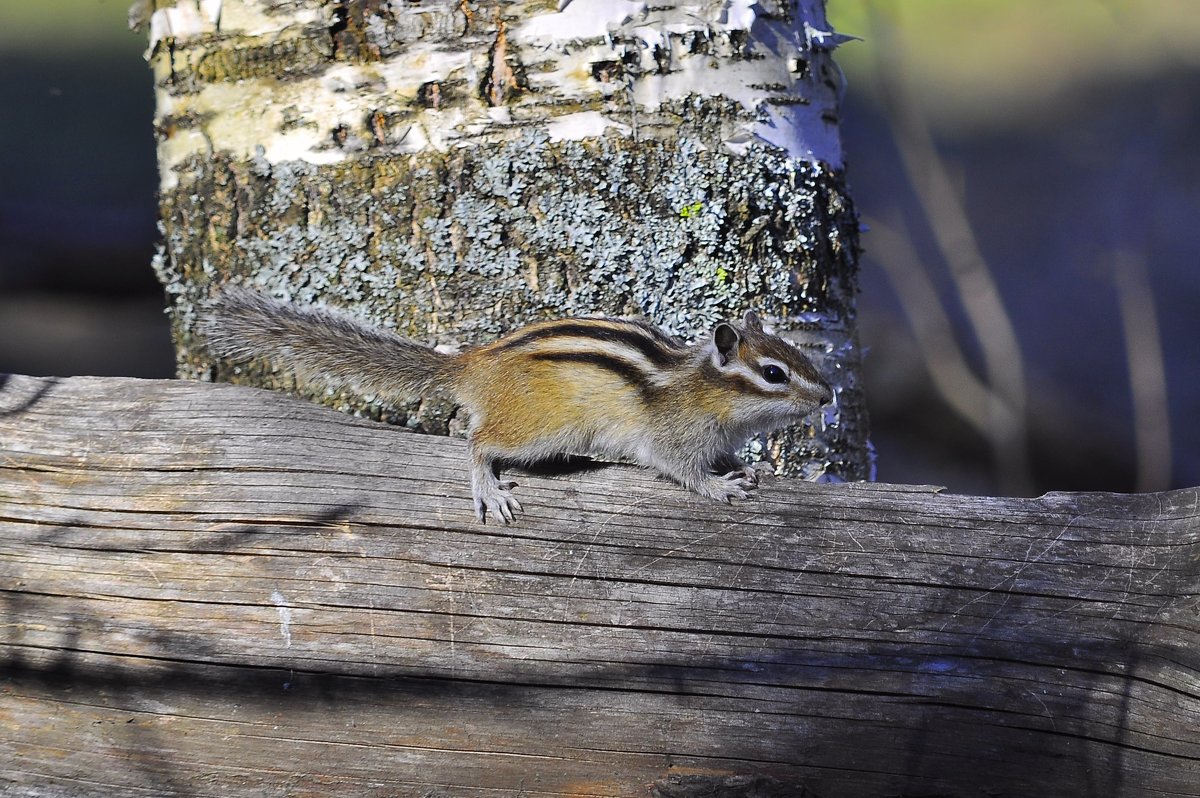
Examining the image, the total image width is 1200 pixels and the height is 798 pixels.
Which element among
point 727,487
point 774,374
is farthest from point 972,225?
point 727,487

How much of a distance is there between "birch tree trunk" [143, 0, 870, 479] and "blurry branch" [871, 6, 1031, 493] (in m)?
2.69

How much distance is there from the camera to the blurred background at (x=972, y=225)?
564 centimetres

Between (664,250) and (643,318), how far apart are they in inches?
8.0

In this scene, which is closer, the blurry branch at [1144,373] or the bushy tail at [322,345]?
the bushy tail at [322,345]

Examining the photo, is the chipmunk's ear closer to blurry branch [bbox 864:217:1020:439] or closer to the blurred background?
the blurred background

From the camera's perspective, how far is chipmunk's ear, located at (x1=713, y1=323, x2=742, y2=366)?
256 centimetres

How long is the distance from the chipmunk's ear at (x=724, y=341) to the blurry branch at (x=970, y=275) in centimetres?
288

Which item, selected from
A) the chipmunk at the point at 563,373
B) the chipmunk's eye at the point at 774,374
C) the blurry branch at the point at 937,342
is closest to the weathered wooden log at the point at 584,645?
the chipmunk at the point at 563,373

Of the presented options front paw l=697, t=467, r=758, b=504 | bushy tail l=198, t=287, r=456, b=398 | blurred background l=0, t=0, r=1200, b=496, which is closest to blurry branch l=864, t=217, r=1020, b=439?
blurred background l=0, t=0, r=1200, b=496

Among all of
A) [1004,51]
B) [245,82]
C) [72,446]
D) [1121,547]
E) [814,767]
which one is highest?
[1004,51]

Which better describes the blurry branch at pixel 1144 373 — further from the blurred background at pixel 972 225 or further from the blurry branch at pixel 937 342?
the blurry branch at pixel 937 342

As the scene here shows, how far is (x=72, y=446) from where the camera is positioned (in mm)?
2357

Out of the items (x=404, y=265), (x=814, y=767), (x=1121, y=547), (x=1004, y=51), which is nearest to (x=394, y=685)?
(x=814, y=767)

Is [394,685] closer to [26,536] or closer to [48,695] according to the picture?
[48,695]
